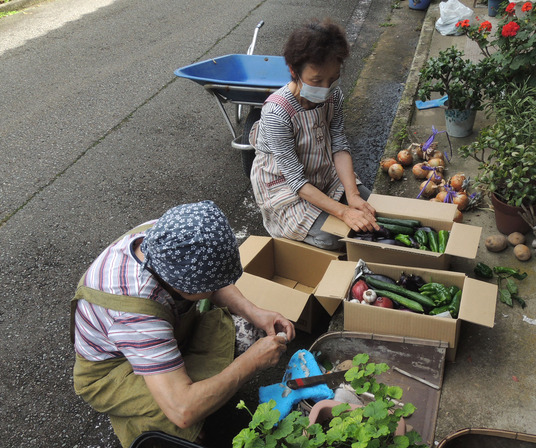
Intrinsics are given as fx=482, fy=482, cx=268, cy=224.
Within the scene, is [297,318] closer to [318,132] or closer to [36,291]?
[318,132]

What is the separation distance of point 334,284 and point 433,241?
69cm

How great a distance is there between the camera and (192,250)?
1825mm

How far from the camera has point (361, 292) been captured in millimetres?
2668

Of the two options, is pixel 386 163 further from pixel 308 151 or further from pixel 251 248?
pixel 251 248

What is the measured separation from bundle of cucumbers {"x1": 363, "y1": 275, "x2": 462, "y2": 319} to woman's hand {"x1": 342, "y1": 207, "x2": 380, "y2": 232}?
35 centimetres

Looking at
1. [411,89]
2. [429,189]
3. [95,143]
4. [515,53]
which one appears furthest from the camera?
[411,89]

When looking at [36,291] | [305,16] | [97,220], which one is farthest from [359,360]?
[305,16]

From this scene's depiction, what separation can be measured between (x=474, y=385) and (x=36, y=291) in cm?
297

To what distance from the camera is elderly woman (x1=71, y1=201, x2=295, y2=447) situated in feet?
6.13

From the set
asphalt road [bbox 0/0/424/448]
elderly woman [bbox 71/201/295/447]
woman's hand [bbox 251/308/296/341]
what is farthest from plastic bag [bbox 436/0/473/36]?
elderly woman [bbox 71/201/295/447]

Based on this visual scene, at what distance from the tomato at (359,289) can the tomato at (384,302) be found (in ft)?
0.29

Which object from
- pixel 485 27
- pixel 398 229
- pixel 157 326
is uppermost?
pixel 485 27


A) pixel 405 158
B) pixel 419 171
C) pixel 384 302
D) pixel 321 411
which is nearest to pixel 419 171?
pixel 419 171

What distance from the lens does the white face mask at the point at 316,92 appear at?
2.95m
